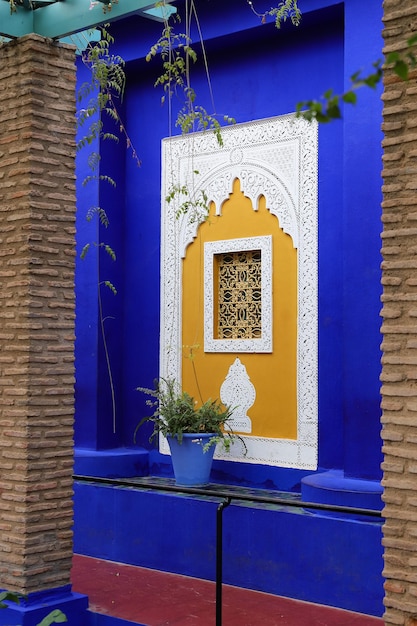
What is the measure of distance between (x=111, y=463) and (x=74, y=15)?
3807 millimetres

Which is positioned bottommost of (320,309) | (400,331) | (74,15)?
(400,331)

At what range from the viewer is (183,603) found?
213 inches

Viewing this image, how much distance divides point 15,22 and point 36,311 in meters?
1.53

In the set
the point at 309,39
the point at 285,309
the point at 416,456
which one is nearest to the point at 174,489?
the point at 416,456

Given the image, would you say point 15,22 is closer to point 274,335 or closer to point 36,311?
point 36,311

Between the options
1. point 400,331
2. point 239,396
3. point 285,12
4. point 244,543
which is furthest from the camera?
point 239,396

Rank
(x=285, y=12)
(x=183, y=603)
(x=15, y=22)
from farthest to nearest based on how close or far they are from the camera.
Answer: (x=285, y=12) → (x=183, y=603) → (x=15, y=22)

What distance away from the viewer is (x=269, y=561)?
5797 mm

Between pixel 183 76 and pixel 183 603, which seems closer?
pixel 183 603

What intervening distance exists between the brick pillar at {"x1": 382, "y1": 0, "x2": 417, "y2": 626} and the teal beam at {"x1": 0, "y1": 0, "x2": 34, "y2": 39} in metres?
2.26

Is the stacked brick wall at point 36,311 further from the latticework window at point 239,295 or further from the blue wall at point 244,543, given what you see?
the latticework window at point 239,295

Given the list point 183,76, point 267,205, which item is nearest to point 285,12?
point 267,205

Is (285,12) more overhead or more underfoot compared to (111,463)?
more overhead

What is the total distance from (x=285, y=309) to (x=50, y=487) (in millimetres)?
2658
